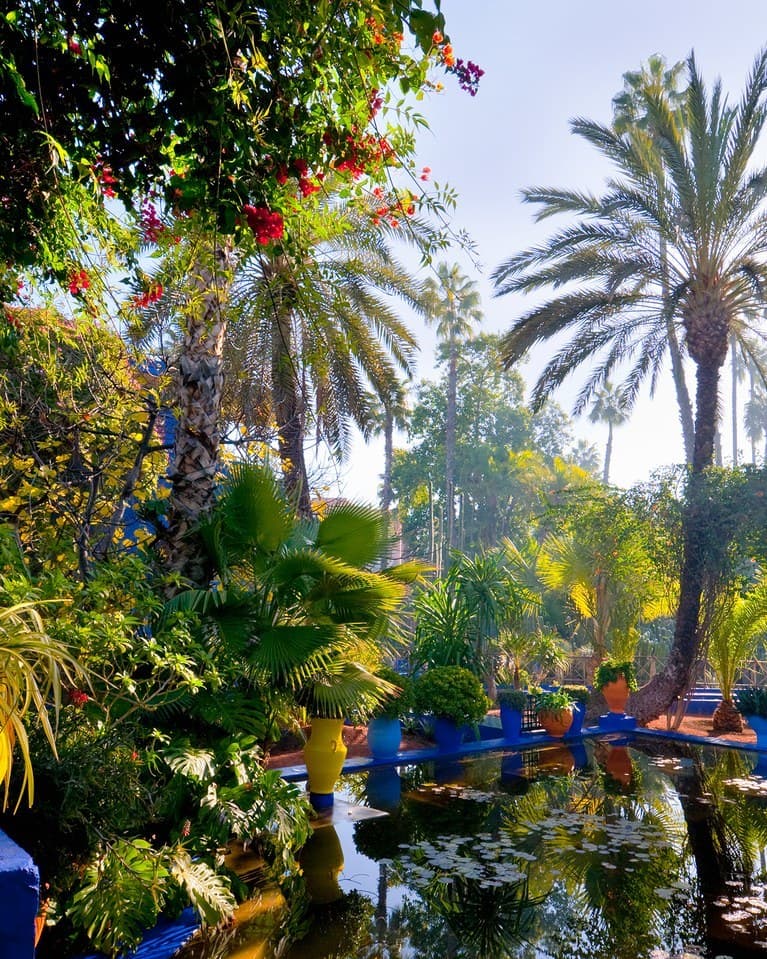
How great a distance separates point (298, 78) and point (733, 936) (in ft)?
17.5

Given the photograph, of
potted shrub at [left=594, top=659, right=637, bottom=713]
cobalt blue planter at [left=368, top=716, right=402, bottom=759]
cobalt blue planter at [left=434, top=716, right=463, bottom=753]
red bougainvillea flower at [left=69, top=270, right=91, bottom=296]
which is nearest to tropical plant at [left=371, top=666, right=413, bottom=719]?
cobalt blue planter at [left=368, top=716, right=402, bottom=759]

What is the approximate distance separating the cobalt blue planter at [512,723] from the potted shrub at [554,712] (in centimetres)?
58

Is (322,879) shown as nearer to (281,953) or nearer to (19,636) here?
(281,953)

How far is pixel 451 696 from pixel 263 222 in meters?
9.29

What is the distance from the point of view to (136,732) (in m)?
4.46

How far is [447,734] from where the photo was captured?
11188mm

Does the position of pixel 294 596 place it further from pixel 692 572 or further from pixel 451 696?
pixel 692 572

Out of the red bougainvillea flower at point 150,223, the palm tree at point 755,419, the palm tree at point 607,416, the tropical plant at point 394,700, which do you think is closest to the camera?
the red bougainvillea flower at point 150,223

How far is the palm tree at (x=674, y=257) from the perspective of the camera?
41.7ft

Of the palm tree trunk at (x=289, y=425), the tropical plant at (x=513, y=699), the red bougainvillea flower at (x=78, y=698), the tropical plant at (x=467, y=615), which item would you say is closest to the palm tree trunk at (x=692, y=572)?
the tropical plant at (x=467, y=615)

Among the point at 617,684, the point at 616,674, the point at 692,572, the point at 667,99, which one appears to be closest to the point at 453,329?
the point at 667,99

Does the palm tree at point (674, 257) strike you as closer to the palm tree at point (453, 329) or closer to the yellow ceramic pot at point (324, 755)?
the yellow ceramic pot at point (324, 755)

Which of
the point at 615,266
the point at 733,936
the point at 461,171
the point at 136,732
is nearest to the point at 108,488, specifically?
the point at 136,732

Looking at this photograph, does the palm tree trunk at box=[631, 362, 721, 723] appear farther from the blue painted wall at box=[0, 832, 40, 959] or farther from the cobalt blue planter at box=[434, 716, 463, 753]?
the blue painted wall at box=[0, 832, 40, 959]
